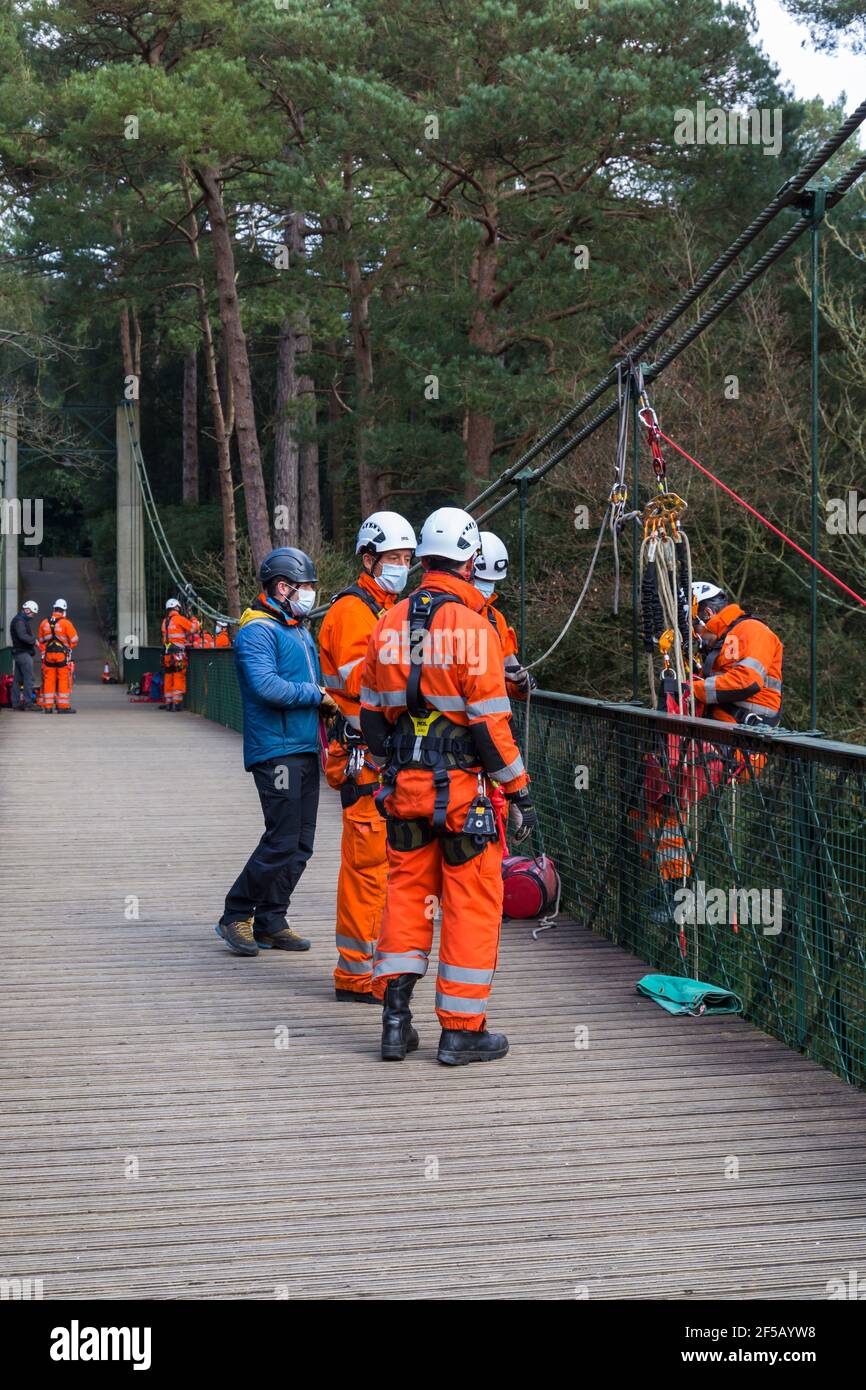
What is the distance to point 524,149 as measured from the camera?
20719mm

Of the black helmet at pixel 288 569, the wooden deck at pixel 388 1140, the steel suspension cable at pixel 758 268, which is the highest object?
the steel suspension cable at pixel 758 268

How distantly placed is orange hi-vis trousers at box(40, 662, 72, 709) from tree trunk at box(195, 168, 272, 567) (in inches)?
130

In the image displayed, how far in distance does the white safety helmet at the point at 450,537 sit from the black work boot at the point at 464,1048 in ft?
4.67

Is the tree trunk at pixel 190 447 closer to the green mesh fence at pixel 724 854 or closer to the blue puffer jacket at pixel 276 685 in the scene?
the green mesh fence at pixel 724 854

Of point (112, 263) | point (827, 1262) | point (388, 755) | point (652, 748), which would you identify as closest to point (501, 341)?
point (112, 263)

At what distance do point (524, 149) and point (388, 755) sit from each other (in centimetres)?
1723

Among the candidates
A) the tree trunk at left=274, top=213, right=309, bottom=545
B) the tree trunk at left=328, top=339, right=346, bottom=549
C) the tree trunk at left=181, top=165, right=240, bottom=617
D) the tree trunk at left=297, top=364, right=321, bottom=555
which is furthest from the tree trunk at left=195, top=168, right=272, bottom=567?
the tree trunk at left=328, top=339, right=346, bottom=549

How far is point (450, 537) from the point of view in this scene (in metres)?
4.99

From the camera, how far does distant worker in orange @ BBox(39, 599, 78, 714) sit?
23625mm

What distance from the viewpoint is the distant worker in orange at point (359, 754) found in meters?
5.71

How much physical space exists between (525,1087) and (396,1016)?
48cm

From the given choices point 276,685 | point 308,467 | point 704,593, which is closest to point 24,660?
point 308,467

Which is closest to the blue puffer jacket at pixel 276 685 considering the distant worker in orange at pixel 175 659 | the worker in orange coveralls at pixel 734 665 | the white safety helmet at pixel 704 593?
the worker in orange coveralls at pixel 734 665

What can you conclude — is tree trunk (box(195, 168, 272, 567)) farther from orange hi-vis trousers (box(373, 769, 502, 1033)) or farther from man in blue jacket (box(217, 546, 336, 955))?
orange hi-vis trousers (box(373, 769, 502, 1033))
